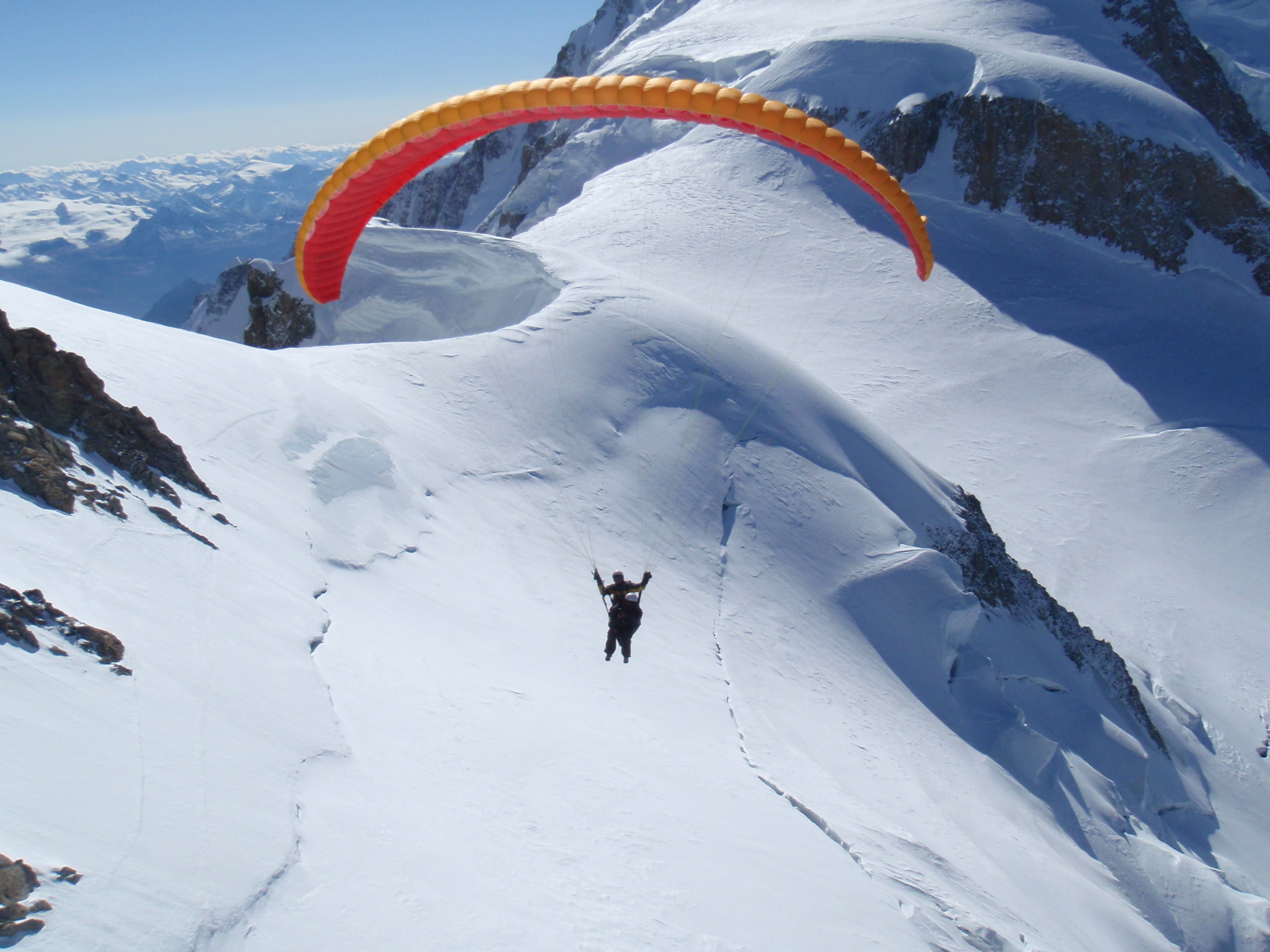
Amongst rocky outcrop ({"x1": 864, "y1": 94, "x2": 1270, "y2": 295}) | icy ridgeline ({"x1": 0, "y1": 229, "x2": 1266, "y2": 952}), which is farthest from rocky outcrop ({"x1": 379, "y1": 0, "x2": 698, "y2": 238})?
icy ridgeline ({"x1": 0, "y1": 229, "x2": 1266, "y2": 952})

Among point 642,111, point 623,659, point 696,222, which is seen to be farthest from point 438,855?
point 696,222

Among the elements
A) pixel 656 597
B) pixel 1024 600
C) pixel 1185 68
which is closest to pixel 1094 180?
pixel 1185 68

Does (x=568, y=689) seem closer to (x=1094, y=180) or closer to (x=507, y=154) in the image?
(x=1094, y=180)

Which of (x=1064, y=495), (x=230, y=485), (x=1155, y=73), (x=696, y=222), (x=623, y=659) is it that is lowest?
(x=1064, y=495)

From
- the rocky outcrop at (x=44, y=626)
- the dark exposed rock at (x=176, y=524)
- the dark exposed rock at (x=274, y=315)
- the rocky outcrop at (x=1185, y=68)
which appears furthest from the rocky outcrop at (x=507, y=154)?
the rocky outcrop at (x=44, y=626)

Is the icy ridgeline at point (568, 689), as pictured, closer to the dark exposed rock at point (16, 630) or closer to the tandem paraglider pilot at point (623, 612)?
the dark exposed rock at point (16, 630)

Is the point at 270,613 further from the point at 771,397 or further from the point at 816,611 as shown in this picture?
the point at 771,397
